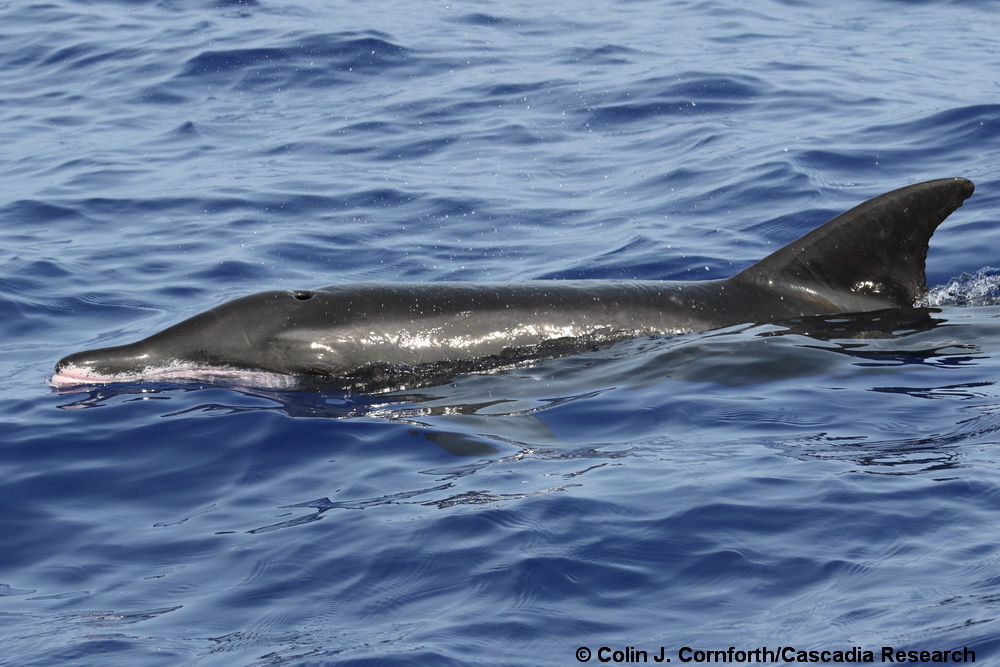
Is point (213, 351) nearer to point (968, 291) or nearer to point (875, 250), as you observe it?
point (875, 250)

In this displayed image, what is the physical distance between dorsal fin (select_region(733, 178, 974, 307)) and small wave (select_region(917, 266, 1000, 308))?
537 mm

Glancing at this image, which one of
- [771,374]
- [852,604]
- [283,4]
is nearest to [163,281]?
[771,374]

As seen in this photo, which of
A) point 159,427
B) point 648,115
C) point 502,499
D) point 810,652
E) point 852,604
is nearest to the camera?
point 810,652

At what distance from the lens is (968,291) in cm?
1191

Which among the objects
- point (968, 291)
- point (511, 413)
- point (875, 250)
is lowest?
point (968, 291)

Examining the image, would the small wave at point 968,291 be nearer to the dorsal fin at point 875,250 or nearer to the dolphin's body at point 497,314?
the dorsal fin at point 875,250

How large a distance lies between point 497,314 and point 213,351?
6.97 feet

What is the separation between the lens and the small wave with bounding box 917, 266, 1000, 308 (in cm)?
1149

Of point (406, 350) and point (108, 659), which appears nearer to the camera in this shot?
point (108, 659)

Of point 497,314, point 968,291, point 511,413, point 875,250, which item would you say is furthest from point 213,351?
point 968,291

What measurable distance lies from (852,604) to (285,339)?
16.6 ft

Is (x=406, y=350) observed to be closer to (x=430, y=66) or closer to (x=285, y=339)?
(x=285, y=339)

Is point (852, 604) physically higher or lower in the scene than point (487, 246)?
higher

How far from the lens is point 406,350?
9578 mm
